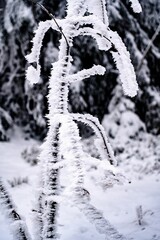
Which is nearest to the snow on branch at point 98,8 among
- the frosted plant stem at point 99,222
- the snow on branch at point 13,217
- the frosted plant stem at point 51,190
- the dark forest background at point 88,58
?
the frosted plant stem at point 51,190

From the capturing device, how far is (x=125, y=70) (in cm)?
Answer: 190

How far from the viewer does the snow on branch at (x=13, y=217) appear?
226cm

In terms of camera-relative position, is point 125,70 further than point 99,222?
Yes

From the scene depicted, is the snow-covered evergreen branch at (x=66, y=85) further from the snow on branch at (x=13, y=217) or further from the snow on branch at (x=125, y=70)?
the snow on branch at (x=13, y=217)

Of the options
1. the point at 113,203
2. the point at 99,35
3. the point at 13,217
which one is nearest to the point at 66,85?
the point at 99,35

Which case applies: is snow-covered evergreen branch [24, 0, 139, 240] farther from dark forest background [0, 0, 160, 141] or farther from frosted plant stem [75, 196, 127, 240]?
dark forest background [0, 0, 160, 141]

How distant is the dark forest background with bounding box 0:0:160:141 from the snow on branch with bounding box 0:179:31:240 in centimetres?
504

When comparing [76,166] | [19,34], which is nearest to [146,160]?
[19,34]

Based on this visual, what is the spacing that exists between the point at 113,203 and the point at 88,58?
3638 mm

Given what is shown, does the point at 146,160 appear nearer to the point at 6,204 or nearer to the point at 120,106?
the point at 120,106

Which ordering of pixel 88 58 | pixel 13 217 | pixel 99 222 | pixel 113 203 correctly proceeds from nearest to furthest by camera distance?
pixel 99 222, pixel 13 217, pixel 113 203, pixel 88 58

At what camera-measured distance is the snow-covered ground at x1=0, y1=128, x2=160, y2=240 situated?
3.85 metres

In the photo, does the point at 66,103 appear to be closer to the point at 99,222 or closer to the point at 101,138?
the point at 101,138

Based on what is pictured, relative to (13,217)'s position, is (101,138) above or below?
above
